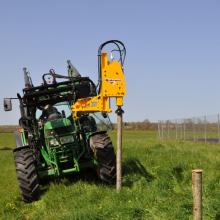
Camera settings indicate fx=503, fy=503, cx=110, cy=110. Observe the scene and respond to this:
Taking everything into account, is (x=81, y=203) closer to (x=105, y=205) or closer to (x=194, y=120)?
(x=105, y=205)

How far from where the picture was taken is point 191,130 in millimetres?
38250

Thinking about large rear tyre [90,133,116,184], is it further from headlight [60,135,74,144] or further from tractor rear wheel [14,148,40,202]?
tractor rear wheel [14,148,40,202]

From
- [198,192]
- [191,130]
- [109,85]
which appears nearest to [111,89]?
[109,85]

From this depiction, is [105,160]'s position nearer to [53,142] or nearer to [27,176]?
[53,142]

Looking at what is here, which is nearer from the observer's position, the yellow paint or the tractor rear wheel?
the yellow paint

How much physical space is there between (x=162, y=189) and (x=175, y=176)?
5.87 feet

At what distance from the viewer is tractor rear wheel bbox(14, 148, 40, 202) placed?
10664 millimetres

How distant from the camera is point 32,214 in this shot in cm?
926

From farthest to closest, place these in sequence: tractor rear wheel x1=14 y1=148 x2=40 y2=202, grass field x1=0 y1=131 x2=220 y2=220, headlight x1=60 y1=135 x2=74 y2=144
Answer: headlight x1=60 y1=135 x2=74 y2=144, tractor rear wheel x1=14 y1=148 x2=40 y2=202, grass field x1=0 y1=131 x2=220 y2=220

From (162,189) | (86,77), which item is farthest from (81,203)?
(86,77)

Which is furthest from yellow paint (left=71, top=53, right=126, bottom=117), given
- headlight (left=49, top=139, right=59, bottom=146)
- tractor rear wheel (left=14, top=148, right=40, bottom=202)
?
tractor rear wheel (left=14, top=148, right=40, bottom=202)

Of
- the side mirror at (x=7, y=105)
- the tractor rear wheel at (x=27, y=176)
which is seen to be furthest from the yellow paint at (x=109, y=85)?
the side mirror at (x=7, y=105)

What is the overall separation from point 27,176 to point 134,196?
2938 millimetres

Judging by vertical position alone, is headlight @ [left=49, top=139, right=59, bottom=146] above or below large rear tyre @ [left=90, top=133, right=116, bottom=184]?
above
